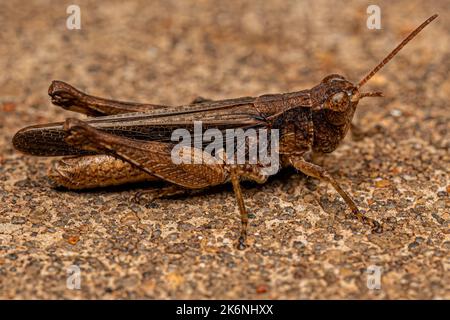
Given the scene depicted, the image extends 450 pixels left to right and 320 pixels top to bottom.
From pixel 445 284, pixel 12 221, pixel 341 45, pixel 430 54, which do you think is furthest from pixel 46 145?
pixel 430 54

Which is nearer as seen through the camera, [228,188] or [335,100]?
[335,100]

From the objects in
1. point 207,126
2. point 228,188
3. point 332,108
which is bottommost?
point 228,188

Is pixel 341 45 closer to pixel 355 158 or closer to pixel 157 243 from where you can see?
pixel 355 158

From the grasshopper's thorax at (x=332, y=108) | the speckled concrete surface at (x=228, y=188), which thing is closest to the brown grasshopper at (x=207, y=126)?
the grasshopper's thorax at (x=332, y=108)

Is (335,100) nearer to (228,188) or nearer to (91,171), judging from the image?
(228,188)

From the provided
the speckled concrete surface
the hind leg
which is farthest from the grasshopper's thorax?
the hind leg

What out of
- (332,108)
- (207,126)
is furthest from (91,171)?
(332,108)

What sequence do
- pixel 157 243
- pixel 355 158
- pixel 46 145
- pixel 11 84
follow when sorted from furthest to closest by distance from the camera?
pixel 11 84, pixel 355 158, pixel 46 145, pixel 157 243
